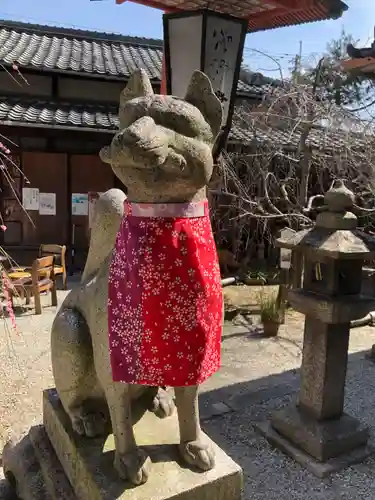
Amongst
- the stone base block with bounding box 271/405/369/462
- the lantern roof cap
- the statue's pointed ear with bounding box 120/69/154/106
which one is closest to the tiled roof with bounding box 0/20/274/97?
the lantern roof cap

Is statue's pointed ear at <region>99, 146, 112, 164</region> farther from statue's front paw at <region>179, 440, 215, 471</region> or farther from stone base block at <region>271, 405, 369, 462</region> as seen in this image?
stone base block at <region>271, 405, 369, 462</region>

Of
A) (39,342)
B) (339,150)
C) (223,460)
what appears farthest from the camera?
(339,150)

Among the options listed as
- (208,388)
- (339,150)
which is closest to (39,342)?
(208,388)

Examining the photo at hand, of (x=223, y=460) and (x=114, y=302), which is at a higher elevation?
(x=114, y=302)

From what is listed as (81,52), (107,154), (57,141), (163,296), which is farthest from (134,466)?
(81,52)

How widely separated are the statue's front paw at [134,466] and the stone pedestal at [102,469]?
0.03 metres

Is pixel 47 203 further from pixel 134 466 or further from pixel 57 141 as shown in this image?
pixel 134 466

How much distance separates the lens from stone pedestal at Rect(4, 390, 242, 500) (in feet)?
→ 5.88

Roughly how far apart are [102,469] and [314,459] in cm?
206

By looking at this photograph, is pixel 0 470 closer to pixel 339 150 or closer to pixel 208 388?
pixel 208 388

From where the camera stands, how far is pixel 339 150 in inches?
286

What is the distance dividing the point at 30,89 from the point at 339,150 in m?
6.64

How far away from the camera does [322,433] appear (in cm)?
337

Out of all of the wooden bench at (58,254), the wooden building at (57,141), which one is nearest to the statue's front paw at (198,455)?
the wooden bench at (58,254)
